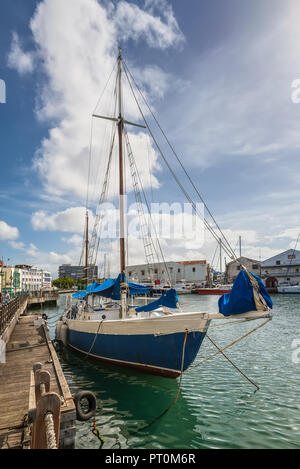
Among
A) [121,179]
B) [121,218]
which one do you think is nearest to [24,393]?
[121,218]

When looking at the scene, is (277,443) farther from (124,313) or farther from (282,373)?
(124,313)

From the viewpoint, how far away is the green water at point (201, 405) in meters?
6.87

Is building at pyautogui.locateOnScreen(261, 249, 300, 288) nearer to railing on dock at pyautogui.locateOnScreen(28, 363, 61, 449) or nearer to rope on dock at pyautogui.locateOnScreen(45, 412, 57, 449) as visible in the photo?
railing on dock at pyautogui.locateOnScreen(28, 363, 61, 449)

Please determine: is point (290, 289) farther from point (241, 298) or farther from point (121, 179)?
point (241, 298)

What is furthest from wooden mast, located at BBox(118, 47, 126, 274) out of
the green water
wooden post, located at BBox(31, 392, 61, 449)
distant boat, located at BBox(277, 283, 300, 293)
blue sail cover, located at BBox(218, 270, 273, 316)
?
distant boat, located at BBox(277, 283, 300, 293)

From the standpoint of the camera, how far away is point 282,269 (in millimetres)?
76312

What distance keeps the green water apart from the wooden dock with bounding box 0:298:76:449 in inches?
54.4

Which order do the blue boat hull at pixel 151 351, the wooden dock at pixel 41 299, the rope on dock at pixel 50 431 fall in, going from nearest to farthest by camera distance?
the rope on dock at pixel 50 431, the blue boat hull at pixel 151 351, the wooden dock at pixel 41 299

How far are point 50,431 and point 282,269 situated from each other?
8319cm

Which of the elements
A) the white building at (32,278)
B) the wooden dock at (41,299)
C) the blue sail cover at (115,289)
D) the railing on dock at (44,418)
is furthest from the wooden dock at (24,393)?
the white building at (32,278)

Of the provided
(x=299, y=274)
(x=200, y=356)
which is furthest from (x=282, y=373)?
(x=299, y=274)

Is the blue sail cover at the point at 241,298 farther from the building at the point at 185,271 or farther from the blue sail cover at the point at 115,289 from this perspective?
the building at the point at 185,271

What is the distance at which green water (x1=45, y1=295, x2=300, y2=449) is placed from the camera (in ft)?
22.5

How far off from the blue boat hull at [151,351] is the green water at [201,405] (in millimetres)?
540
